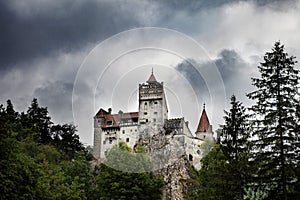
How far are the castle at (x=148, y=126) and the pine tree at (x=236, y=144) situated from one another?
43.3 m

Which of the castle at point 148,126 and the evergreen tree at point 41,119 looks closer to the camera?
the evergreen tree at point 41,119

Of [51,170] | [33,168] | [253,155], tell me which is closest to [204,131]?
[51,170]

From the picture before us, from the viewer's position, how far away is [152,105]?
242 ft

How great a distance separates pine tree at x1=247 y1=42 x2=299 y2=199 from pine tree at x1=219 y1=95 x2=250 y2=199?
1.61m

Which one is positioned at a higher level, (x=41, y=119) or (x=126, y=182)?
(x=41, y=119)

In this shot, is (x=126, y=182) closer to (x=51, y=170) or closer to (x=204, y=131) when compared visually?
(x=51, y=170)

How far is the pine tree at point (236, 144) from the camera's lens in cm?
2366

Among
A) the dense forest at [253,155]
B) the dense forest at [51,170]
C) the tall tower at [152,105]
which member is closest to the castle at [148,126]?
the tall tower at [152,105]

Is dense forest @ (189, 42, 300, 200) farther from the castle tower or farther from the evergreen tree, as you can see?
the castle tower

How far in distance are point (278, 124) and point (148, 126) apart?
175 ft

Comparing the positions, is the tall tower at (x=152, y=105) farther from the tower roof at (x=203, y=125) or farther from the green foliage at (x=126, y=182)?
the green foliage at (x=126, y=182)

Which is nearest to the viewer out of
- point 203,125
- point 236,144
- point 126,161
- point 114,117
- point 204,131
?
point 236,144

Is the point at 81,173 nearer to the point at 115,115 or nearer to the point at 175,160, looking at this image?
the point at 175,160

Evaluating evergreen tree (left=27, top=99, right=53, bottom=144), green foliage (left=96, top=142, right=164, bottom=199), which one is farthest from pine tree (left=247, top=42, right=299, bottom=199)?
evergreen tree (left=27, top=99, right=53, bottom=144)
